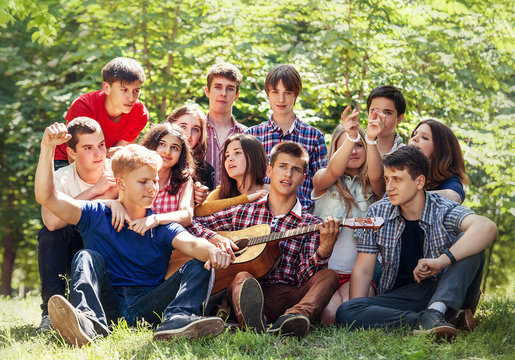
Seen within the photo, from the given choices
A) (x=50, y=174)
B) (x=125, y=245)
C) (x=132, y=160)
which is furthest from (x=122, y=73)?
(x=125, y=245)

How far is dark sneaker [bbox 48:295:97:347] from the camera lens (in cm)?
326

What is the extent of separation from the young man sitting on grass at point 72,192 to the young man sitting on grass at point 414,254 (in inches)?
78.8

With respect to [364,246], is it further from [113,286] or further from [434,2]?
[434,2]

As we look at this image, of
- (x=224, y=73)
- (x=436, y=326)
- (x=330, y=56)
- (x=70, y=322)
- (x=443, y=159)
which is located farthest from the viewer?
(x=330, y=56)

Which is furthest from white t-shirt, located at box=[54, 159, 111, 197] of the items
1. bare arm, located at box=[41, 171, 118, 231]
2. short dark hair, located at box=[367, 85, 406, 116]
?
short dark hair, located at box=[367, 85, 406, 116]

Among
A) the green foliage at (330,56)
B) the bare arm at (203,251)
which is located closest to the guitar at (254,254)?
the bare arm at (203,251)

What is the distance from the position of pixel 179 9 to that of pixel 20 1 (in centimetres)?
493

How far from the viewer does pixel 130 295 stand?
3904 millimetres

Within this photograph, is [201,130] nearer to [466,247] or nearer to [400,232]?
[400,232]

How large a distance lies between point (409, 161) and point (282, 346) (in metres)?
1.64

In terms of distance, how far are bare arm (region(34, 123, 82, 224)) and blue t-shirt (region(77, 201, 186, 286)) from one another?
180mm

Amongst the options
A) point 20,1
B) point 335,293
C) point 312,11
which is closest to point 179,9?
point 312,11

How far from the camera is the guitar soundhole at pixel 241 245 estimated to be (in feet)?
14.0

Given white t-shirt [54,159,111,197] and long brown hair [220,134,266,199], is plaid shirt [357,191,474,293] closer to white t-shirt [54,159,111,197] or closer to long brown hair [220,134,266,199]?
long brown hair [220,134,266,199]
